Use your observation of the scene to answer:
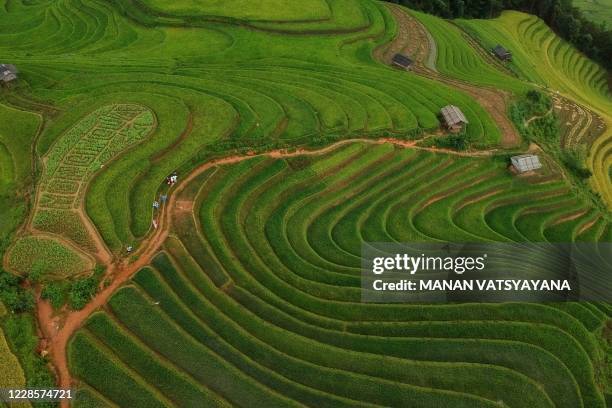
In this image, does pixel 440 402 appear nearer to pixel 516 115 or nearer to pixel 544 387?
pixel 544 387

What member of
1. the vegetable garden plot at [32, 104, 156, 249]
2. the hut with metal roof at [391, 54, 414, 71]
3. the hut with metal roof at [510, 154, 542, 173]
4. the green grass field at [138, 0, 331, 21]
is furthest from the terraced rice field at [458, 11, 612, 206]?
the vegetable garden plot at [32, 104, 156, 249]

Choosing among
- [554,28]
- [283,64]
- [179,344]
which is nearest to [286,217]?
[179,344]

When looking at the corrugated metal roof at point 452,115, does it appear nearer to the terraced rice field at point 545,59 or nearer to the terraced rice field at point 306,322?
the terraced rice field at point 306,322

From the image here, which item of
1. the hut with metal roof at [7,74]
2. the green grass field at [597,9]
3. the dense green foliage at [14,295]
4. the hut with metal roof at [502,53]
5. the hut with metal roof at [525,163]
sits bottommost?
the dense green foliage at [14,295]

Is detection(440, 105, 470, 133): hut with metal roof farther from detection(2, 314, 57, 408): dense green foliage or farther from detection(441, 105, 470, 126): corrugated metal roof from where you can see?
detection(2, 314, 57, 408): dense green foliage

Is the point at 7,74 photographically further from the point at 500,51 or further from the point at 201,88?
the point at 500,51

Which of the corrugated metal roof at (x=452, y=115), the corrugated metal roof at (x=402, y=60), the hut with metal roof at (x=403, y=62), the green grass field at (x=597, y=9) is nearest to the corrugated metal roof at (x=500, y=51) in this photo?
the hut with metal roof at (x=403, y=62)
